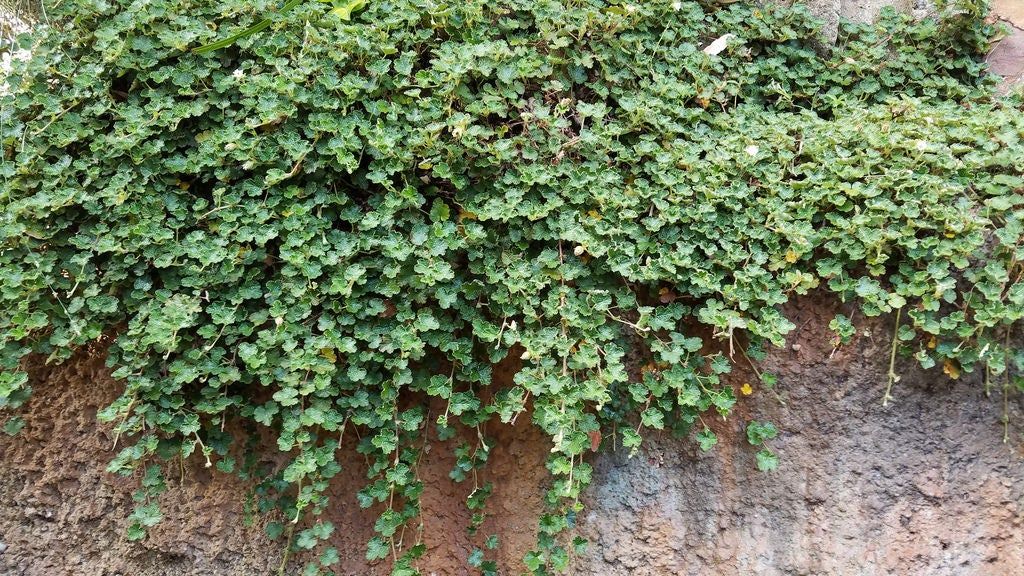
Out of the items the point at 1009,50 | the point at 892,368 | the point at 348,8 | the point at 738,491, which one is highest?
the point at 1009,50

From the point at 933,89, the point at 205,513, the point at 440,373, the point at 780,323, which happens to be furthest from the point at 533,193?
the point at 933,89

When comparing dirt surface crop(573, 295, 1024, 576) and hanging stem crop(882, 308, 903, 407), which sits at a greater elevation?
hanging stem crop(882, 308, 903, 407)

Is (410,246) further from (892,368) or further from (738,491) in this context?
→ (892,368)

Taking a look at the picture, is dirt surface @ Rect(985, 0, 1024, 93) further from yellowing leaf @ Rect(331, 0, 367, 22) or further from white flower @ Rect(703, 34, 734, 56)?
yellowing leaf @ Rect(331, 0, 367, 22)

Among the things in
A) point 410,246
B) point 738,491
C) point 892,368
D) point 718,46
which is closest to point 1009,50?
point 718,46

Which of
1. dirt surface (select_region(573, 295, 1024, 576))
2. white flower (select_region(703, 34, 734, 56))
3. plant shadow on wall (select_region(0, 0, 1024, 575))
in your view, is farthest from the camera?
white flower (select_region(703, 34, 734, 56))

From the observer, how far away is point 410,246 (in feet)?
6.20

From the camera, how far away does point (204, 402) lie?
1899mm

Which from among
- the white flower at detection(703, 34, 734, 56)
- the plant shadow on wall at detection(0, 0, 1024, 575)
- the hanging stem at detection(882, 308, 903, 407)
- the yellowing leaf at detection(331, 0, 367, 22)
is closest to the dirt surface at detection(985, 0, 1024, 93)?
the plant shadow on wall at detection(0, 0, 1024, 575)

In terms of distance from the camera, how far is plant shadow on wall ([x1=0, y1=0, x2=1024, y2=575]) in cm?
187

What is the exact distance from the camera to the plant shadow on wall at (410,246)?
1867 millimetres

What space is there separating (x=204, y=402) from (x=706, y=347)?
1471 millimetres

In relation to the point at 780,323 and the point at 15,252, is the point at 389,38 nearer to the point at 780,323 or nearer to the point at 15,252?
the point at 15,252

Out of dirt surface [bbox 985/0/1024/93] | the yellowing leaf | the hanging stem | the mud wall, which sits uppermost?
dirt surface [bbox 985/0/1024/93]
